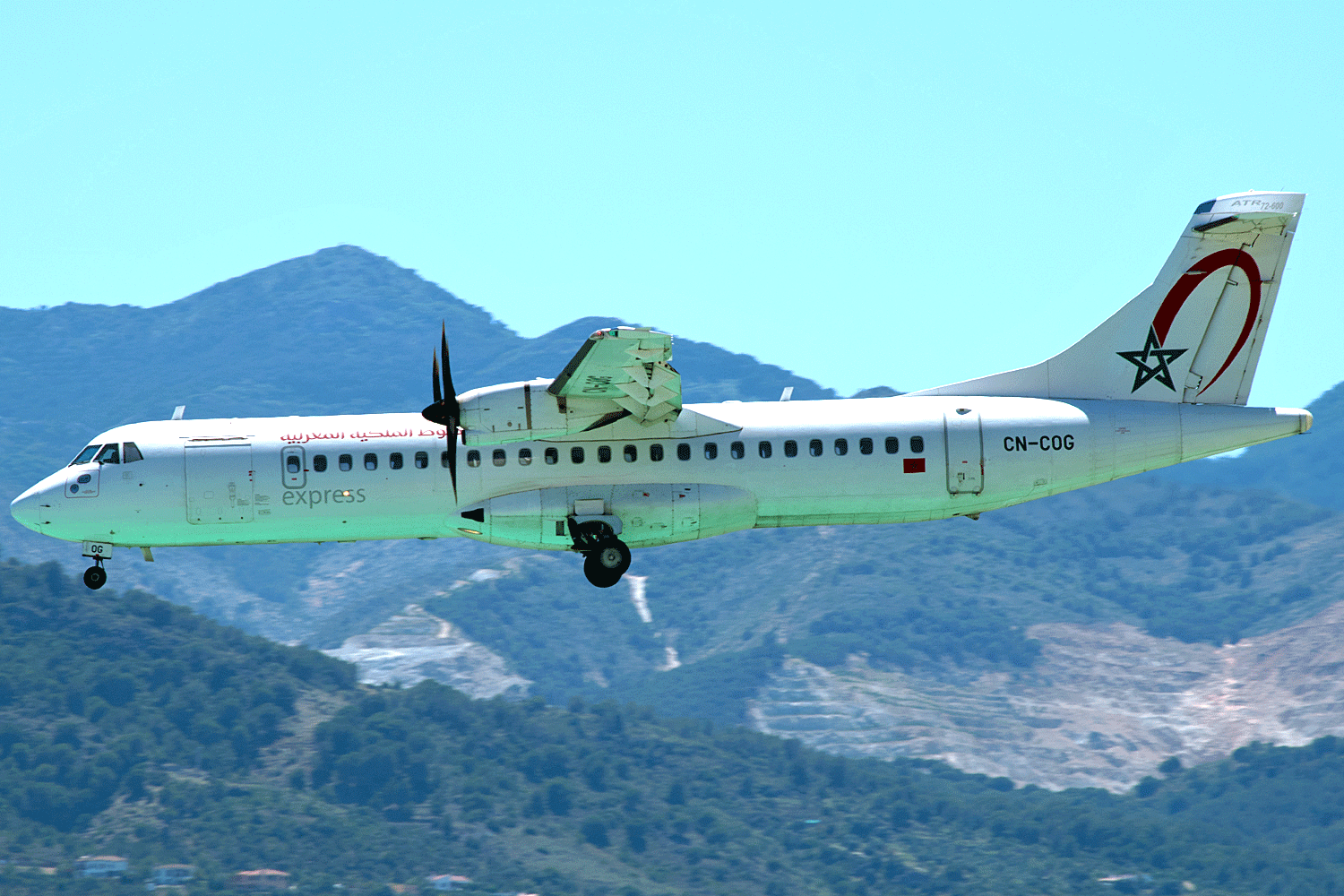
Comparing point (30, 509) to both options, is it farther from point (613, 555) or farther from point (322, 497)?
point (613, 555)

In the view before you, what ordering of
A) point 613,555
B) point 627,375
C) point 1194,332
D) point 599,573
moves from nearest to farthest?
1. point 627,375
2. point 599,573
3. point 613,555
4. point 1194,332

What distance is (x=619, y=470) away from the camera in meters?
34.6

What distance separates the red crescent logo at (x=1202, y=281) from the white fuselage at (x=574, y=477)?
2329 millimetres

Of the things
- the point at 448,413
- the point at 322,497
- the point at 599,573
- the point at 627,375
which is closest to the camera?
the point at 627,375

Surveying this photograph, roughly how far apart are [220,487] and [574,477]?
818 cm

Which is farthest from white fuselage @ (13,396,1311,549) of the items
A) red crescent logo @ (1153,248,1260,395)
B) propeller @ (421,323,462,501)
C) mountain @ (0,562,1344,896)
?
mountain @ (0,562,1344,896)

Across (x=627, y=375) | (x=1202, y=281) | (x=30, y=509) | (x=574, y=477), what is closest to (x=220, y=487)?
(x=30, y=509)

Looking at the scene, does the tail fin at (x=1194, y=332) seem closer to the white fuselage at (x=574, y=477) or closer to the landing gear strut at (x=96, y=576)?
the white fuselage at (x=574, y=477)

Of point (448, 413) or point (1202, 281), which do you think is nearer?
point (448, 413)

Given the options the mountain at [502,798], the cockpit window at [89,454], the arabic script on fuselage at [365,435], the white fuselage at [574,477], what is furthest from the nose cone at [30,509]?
the mountain at [502,798]

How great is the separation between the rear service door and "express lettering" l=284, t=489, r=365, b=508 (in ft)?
3.20

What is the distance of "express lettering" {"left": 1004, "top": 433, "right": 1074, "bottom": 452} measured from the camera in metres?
35.5

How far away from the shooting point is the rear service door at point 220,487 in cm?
3484

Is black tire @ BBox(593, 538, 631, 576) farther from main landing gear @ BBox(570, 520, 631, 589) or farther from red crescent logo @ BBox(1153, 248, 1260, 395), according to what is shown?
red crescent logo @ BBox(1153, 248, 1260, 395)
